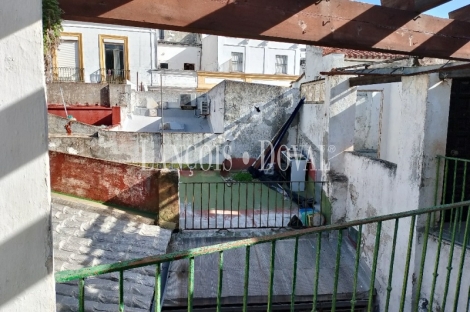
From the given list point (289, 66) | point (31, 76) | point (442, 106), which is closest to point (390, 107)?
point (442, 106)

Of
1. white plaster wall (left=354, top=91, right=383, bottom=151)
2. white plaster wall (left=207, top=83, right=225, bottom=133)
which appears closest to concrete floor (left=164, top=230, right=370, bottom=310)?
white plaster wall (left=354, top=91, right=383, bottom=151)

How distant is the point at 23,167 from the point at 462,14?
3285 mm

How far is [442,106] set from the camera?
4.23 metres

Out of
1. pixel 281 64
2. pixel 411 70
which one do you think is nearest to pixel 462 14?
pixel 411 70

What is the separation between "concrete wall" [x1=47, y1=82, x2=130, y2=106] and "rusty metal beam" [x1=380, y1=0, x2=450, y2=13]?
48.3 feet

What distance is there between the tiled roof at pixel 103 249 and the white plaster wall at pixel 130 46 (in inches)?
624

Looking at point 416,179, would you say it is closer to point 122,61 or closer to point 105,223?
point 105,223

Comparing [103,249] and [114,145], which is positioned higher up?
[114,145]

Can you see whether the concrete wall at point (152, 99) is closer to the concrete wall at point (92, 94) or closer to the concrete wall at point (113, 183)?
the concrete wall at point (92, 94)

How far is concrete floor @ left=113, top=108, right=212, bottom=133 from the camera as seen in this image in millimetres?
15945

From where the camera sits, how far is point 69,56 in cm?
1930

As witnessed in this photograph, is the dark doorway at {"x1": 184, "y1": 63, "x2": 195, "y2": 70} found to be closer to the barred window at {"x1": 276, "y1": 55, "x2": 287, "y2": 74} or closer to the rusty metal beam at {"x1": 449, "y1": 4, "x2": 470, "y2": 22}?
the barred window at {"x1": 276, "y1": 55, "x2": 287, "y2": 74}

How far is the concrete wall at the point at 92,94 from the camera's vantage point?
1512 cm

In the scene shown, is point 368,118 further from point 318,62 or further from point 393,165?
point 393,165
